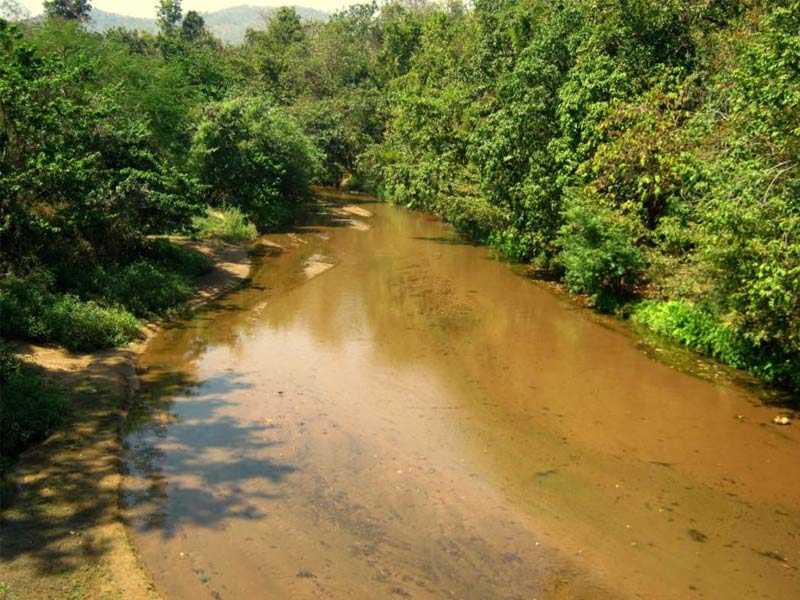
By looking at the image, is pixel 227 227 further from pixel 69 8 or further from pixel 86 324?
pixel 69 8

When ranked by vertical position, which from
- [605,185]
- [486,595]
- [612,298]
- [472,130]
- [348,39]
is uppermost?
[348,39]

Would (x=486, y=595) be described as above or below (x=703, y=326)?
below

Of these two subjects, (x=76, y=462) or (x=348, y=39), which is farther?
(x=348, y=39)

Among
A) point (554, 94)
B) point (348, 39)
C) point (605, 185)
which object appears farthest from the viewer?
point (348, 39)

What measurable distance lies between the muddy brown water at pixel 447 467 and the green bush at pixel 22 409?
1.31m

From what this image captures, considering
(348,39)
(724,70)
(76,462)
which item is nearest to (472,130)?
(724,70)

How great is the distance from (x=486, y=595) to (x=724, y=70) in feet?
50.1

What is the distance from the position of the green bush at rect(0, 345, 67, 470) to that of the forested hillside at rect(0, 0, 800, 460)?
260cm

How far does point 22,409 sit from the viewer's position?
10.0 metres

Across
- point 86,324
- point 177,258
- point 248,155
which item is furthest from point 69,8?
point 86,324

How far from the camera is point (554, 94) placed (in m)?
22.2

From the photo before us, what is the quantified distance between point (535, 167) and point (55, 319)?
14549mm

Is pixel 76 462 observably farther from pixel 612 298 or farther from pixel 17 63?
pixel 612 298

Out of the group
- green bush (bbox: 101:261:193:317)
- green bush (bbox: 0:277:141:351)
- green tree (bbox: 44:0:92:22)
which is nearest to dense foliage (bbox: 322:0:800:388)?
green bush (bbox: 101:261:193:317)
